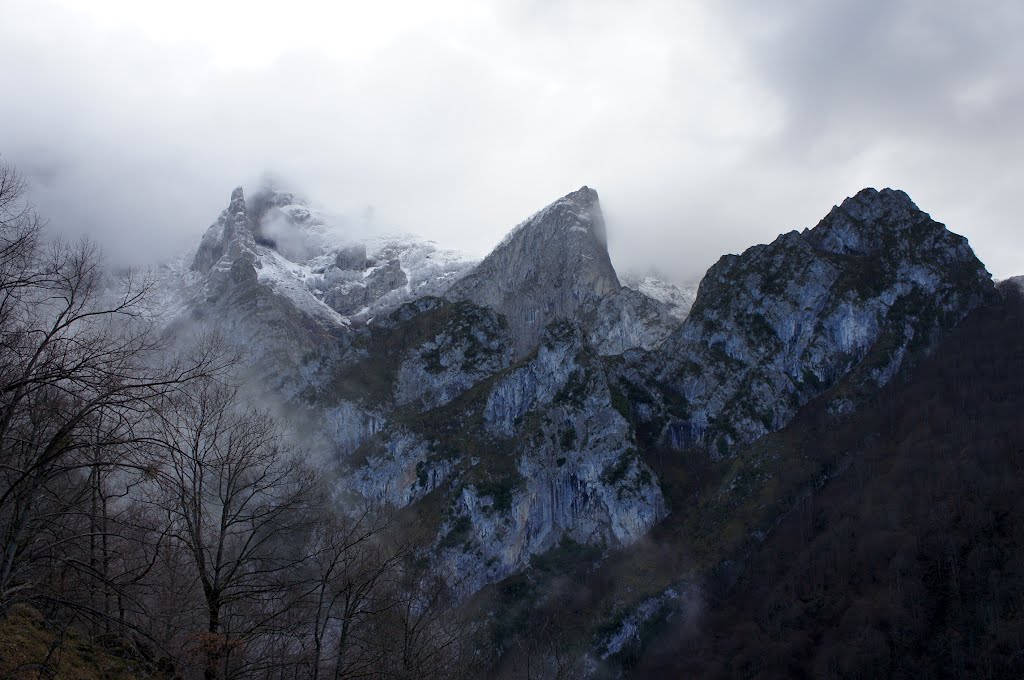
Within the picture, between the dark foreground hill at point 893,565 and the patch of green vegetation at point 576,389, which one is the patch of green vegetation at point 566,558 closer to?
the dark foreground hill at point 893,565

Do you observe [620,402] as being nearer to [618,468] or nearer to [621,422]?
[621,422]

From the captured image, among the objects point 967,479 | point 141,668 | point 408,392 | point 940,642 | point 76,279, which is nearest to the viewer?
point 76,279

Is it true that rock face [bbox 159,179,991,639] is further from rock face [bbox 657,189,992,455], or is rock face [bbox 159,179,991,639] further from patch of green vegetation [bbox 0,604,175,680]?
patch of green vegetation [bbox 0,604,175,680]

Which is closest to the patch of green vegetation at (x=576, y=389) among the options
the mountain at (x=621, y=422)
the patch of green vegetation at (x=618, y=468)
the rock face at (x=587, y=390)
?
the rock face at (x=587, y=390)

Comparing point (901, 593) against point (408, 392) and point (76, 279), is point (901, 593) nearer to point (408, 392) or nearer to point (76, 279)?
point (408, 392)

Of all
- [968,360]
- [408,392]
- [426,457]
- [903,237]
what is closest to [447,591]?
[426,457]

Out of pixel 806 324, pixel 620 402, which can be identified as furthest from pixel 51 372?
pixel 806 324
